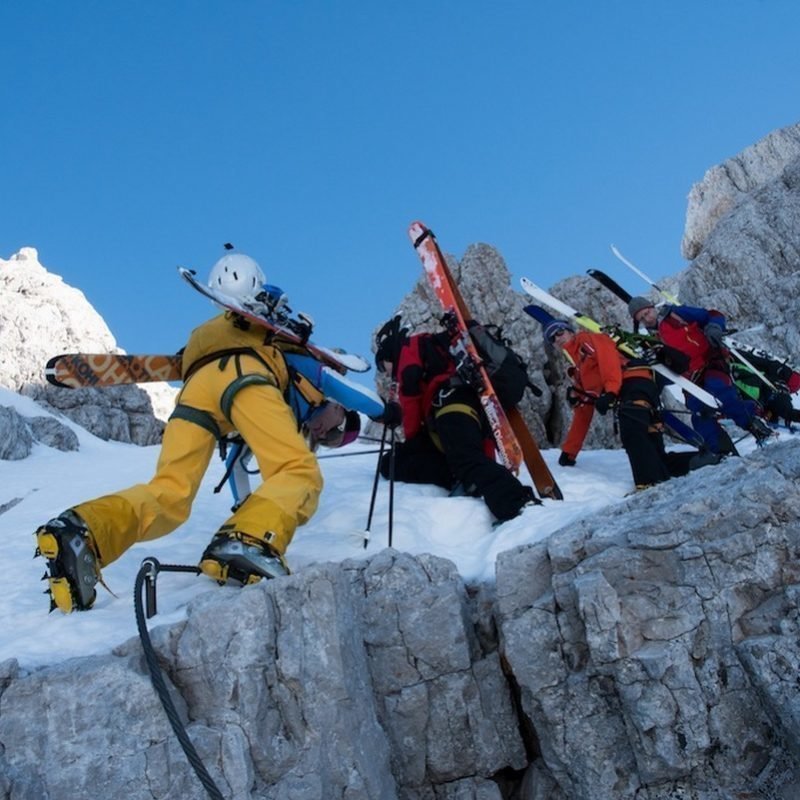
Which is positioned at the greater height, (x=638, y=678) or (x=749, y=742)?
(x=638, y=678)

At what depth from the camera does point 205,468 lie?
6.95 m

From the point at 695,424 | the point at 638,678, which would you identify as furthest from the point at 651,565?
the point at 695,424

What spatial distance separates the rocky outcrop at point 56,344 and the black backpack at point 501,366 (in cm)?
3157

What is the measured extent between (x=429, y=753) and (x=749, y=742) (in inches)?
88.9

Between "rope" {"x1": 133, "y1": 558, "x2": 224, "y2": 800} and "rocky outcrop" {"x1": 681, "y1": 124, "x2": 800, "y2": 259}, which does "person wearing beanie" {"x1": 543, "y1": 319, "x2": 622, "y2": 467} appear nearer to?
"rope" {"x1": 133, "y1": 558, "x2": 224, "y2": 800}

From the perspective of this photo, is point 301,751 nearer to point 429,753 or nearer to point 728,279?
point 429,753


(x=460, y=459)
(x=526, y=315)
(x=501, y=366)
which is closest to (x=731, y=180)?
(x=526, y=315)

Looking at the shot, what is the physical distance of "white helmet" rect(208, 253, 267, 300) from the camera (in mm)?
7871

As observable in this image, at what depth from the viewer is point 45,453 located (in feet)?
91.2

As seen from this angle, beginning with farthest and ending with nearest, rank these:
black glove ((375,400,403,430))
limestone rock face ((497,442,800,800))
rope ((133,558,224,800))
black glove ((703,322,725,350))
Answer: black glove ((703,322,725,350)) < black glove ((375,400,403,430)) < limestone rock face ((497,442,800,800)) < rope ((133,558,224,800))

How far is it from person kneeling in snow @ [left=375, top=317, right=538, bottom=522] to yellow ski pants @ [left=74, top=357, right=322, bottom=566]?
191cm

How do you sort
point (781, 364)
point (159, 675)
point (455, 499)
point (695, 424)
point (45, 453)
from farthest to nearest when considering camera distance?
point (45, 453), point (781, 364), point (695, 424), point (455, 499), point (159, 675)

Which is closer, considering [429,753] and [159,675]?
[159,675]

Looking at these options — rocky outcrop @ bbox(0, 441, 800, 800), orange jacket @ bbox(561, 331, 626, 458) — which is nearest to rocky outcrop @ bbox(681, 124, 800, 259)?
orange jacket @ bbox(561, 331, 626, 458)
